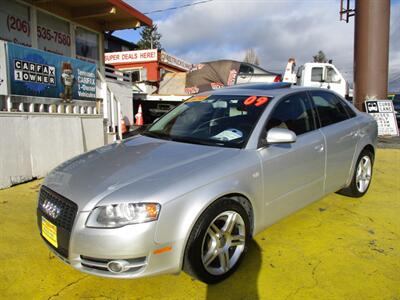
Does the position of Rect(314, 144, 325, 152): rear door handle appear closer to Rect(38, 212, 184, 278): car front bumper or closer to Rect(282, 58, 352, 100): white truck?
Rect(38, 212, 184, 278): car front bumper

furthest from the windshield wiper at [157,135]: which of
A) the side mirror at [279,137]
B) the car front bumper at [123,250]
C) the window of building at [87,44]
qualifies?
the window of building at [87,44]

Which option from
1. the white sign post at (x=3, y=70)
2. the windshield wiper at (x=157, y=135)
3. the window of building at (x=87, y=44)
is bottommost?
the windshield wiper at (x=157, y=135)

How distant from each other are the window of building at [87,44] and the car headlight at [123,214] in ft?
28.8

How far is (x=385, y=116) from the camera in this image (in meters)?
12.0

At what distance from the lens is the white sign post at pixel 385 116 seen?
39.0 ft

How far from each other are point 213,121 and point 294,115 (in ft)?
2.85

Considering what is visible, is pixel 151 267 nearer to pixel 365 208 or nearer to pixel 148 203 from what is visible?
pixel 148 203

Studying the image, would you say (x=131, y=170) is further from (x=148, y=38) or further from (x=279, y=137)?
(x=148, y=38)

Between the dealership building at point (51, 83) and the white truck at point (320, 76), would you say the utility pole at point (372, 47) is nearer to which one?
the white truck at point (320, 76)

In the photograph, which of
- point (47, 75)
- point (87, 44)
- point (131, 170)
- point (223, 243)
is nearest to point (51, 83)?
point (47, 75)

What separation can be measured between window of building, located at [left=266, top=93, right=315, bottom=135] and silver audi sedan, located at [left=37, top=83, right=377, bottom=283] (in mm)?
13

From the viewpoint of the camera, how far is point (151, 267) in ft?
8.03

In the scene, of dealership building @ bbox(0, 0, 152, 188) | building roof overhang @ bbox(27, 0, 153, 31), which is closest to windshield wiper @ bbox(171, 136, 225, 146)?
dealership building @ bbox(0, 0, 152, 188)

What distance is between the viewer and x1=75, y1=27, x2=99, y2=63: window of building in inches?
402
